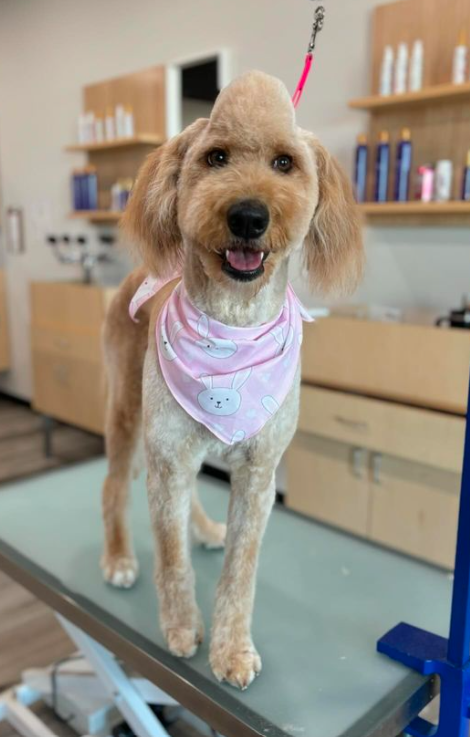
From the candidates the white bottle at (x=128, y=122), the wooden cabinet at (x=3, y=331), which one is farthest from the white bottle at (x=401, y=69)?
the wooden cabinet at (x=3, y=331)

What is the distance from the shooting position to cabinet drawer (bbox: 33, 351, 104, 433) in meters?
3.45

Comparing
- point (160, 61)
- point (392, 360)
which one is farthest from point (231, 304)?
point (160, 61)

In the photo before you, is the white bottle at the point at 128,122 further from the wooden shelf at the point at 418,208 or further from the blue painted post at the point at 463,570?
the blue painted post at the point at 463,570

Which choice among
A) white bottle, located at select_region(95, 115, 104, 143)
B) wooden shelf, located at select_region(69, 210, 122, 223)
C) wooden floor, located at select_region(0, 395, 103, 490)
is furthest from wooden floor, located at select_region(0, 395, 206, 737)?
white bottle, located at select_region(95, 115, 104, 143)

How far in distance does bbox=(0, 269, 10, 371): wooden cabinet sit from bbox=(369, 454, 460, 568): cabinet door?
10.7 ft

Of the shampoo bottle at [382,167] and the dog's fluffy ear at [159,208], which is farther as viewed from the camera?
the shampoo bottle at [382,167]

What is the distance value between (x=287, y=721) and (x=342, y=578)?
0.45 metres

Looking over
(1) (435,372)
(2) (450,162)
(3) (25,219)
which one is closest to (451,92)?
(2) (450,162)

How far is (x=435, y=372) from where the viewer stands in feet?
6.61

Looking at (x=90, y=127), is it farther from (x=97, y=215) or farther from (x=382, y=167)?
(x=382, y=167)

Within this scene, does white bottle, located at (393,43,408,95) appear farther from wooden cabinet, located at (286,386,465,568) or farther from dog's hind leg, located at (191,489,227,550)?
dog's hind leg, located at (191,489,227,550)

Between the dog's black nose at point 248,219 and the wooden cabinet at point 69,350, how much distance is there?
8.51ft

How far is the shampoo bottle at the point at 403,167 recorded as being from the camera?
2.28 metres

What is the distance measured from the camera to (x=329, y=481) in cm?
238
